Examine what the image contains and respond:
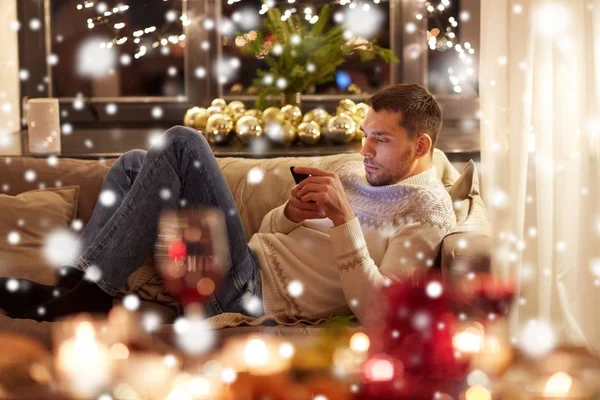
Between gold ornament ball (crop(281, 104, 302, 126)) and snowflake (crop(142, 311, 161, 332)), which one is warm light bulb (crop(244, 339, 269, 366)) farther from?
gold ornament ball (crop(281, 104, 302, 126))

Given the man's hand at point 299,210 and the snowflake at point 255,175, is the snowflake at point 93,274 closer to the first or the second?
the man's hand at point 299,210

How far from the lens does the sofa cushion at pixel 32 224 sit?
2.01 m

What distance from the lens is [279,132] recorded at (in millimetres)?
2662

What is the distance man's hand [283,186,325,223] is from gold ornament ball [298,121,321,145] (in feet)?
2.34

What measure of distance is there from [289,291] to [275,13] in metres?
1.29

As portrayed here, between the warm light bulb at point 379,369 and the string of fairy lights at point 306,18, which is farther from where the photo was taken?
the string of fairy lights at point 306,18

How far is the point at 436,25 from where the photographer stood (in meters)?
3.08

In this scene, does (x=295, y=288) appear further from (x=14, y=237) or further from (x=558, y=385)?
(x=14, y=237)

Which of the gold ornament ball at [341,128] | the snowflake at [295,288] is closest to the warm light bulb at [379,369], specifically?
the snowflake at [295,288]

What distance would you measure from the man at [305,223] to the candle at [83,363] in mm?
165

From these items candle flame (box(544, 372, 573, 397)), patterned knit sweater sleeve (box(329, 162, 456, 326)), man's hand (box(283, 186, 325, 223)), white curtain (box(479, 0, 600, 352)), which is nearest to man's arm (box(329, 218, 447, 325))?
patterned knit sweater sleeve (box(329, 162, 456, 326))

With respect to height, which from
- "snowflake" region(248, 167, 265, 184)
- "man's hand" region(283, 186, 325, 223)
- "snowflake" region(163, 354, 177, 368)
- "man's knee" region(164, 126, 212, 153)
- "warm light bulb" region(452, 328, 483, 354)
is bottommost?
"snowflake" region(163, 354, 177, 368)

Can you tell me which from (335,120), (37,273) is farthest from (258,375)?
(335,120)

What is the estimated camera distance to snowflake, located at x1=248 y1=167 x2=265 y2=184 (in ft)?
7.61
